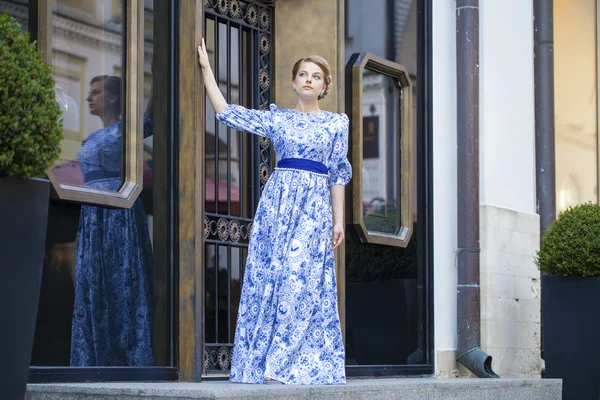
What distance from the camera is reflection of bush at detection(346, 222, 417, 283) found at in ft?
25.9

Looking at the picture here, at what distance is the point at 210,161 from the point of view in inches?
271

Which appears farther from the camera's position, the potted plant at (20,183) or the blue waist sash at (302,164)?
the blue waist sash at (302,164)

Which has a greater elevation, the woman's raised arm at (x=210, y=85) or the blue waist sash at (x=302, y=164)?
the woman's raised arm at (x=210, y=85)

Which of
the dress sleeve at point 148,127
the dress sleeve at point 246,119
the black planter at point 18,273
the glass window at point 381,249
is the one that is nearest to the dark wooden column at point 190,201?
the dress sleeve at point 148,127

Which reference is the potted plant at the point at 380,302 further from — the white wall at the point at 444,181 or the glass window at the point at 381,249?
the white wall at the point at 444,181

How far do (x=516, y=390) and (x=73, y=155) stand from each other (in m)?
3.08

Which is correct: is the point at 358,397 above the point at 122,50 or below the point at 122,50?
below

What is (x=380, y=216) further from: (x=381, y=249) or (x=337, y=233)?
(x=337, y=233)

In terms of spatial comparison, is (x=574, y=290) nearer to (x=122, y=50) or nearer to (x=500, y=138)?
(x=500, y=138)

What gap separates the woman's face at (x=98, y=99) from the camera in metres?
5.89

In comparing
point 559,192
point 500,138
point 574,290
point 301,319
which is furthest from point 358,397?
point 559,192

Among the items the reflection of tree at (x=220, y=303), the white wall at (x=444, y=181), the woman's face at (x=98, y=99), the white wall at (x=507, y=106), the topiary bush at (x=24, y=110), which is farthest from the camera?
the white wall at (x=507, y=106)

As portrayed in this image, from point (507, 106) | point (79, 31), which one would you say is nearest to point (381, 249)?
point (507, 106)

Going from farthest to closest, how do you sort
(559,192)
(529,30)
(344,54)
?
(559,192) → (529,30) → (344,54)
